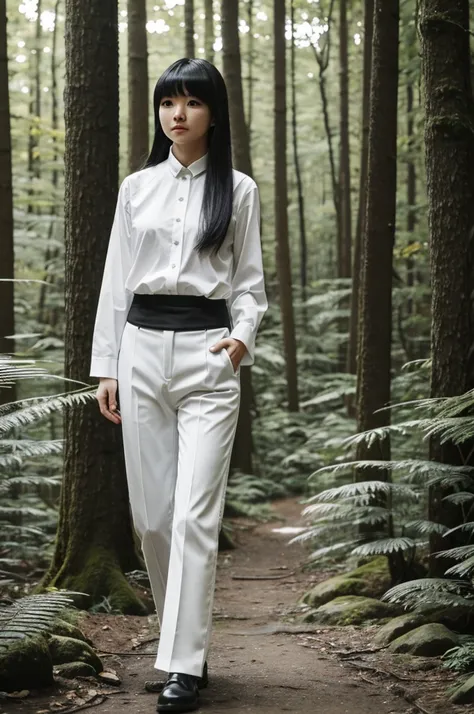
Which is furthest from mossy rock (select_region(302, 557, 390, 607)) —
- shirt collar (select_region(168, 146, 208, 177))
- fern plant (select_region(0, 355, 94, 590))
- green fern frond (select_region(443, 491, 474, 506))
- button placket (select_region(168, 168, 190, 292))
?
shirt collar (select_region(168, 146, 208, 177))

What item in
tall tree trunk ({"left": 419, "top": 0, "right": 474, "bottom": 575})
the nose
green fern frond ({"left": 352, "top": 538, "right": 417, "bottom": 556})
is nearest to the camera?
the nose

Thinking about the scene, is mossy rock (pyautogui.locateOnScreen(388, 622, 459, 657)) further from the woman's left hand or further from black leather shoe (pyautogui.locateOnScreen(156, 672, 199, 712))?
the woman's left hand

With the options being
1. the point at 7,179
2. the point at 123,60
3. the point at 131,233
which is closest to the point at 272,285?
the point at 123,60

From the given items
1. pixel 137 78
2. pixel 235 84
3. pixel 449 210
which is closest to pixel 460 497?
pixel 449 210

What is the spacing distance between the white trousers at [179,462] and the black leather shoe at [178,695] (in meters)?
0.04

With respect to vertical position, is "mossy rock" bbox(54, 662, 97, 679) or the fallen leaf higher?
the fallen leaf

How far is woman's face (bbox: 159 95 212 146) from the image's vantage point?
3.93m

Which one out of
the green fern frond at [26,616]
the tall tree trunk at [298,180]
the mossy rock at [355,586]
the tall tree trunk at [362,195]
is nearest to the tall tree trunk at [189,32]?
the tall tree trunk at [362,195]

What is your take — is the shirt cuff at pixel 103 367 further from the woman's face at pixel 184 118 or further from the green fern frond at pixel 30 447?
the woman's face at pixel 184 118

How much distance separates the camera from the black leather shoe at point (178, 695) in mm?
3432

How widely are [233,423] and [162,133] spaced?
4.72 ft

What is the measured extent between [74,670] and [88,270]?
113 inches

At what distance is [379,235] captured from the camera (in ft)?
25.7

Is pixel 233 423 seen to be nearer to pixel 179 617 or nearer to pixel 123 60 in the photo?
pixel 179 617
